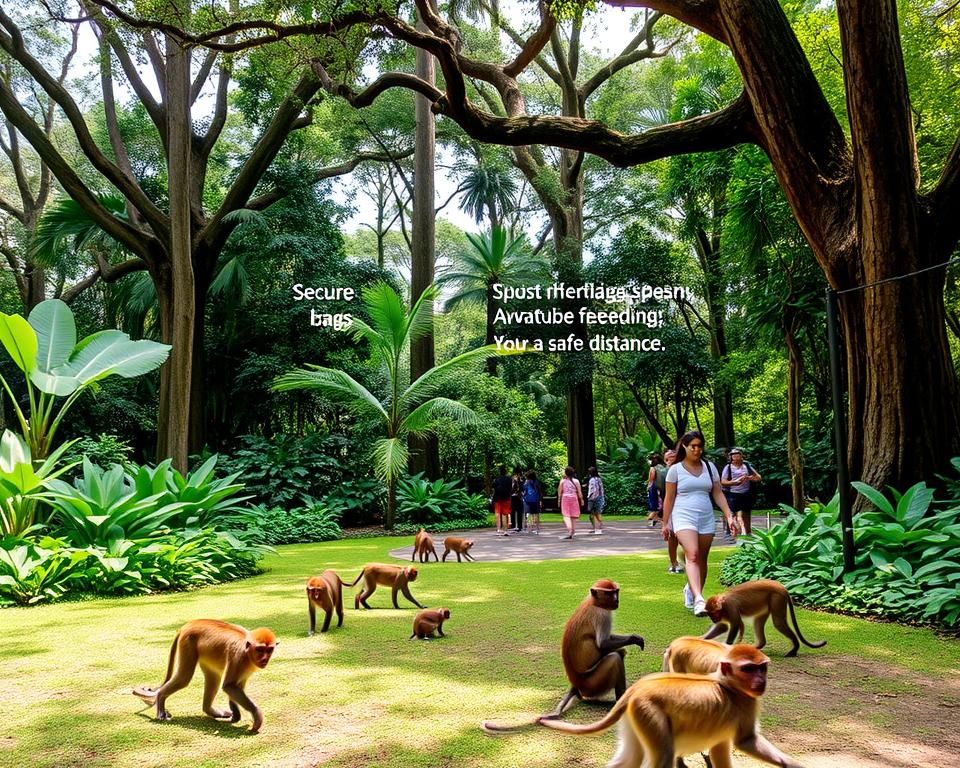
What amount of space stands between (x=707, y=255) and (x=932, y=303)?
2084 centimetres

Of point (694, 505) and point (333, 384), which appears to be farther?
point (333, 384)

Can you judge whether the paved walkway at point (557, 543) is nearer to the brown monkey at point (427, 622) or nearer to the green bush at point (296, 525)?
the green bush at point (296, 525)

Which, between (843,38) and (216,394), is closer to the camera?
(843,38)

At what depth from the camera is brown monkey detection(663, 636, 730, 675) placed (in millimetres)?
2943

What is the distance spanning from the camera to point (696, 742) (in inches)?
90.6

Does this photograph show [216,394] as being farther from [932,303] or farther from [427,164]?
[932,303]

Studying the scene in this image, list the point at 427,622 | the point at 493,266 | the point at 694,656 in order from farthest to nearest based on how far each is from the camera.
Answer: the point at 493,266 → the point at 427,622 → the point at 694,656

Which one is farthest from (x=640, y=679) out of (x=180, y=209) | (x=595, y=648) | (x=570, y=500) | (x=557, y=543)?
(x=180, y=209)

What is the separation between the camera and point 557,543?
13984mm

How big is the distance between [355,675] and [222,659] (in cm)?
126

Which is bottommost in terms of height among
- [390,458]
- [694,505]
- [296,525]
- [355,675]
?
[355,675]

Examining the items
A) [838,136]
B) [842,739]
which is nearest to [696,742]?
[842,739]

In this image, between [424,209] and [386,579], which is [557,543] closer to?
[386,579]

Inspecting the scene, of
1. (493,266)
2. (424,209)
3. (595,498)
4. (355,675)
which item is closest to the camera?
(355,675)
